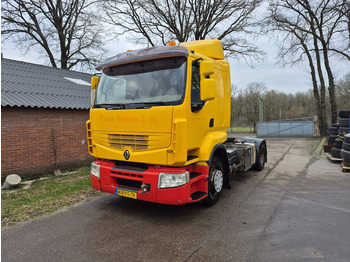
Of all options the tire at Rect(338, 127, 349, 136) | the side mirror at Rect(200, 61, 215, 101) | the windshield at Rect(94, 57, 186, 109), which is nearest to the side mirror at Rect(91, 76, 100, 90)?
the windshield at Rect(94, 57, 186, 109)

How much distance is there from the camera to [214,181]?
4.77m

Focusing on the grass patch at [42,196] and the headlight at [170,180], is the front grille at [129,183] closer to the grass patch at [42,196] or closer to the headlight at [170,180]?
the headlight at [170,180]

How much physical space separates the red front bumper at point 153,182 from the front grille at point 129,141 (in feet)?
1.34

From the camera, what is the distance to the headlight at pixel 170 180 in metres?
3.82

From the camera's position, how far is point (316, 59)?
21.1 meters

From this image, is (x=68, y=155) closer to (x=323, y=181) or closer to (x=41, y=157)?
(x=41, y=157)

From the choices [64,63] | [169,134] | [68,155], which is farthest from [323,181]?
[64,63]

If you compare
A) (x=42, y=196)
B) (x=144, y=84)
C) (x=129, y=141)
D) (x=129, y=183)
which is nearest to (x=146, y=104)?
(x=144, y=84)

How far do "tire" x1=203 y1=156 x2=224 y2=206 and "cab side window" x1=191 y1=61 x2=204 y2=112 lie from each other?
1.32m

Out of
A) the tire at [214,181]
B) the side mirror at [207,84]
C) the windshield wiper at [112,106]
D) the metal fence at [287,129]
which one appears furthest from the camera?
the metal fence at [287,129]

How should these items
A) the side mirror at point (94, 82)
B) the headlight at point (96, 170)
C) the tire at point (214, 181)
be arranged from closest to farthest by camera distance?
the headlight at point (96, 170) < the tire at point (214, 181) < the side mirror at point (94, 82)

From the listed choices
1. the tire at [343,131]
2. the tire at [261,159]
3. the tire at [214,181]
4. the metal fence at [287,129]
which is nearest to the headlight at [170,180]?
the tire at [214,181]

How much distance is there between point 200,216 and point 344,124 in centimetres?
883

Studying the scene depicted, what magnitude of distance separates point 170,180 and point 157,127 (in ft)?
2.98
